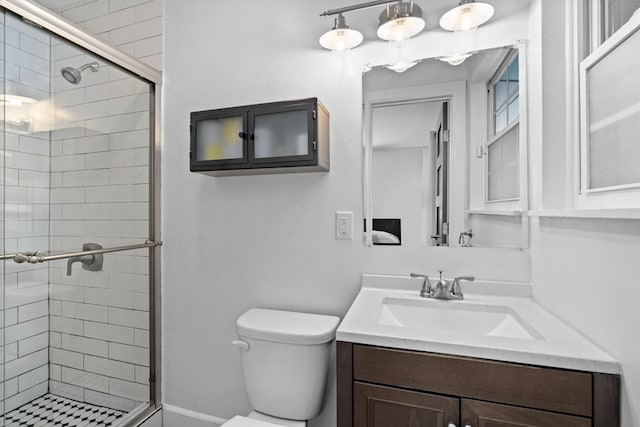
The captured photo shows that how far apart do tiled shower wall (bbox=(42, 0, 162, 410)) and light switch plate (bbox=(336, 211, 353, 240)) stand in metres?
1.10

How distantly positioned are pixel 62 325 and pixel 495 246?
2.10 m

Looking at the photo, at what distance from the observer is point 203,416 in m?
1.70

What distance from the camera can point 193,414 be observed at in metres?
1.72

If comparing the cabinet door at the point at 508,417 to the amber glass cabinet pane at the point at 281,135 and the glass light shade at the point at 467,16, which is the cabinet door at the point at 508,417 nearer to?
the amber glass cabinet pane at the point at 281,135

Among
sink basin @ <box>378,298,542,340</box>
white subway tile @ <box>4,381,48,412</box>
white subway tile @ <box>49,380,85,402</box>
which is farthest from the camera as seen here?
white subway tile @ <box>49,380,85,402</box>

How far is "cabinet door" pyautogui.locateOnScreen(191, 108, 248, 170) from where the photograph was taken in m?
1.41

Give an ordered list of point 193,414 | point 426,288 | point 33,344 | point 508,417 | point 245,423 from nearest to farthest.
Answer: point 508,417
point 245,423
point 426,288
point 33,344
point 193,414

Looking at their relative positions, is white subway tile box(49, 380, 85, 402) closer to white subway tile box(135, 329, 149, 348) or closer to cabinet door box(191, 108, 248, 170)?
white subway tile box(135, 329, 149, 348)

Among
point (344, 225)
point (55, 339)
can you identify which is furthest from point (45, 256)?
point (344, 225)

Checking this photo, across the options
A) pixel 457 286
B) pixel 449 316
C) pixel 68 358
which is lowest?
pixel 68 358

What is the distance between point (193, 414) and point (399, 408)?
1361 mm

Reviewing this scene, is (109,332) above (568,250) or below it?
below

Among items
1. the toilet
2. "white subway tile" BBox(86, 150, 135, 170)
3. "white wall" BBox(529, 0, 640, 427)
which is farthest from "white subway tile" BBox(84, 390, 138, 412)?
"white wall" BBox(529, 0, 640, 427)

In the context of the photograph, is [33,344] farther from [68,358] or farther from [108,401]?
[108,401]
